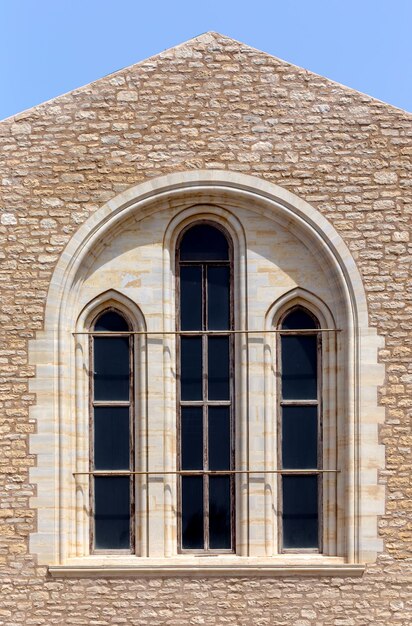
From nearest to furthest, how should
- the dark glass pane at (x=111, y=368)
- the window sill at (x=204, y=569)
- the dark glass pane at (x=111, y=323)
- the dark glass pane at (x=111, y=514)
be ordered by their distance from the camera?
1. the window sill at (x=204, y=569)
2. the dark glass pane at (x=111, y=514)
3. the dark glass pane at (x=111, y=368)
4. the dark glass pane at (x=111, y=323)

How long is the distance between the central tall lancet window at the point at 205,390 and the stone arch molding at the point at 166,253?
0.61 meters

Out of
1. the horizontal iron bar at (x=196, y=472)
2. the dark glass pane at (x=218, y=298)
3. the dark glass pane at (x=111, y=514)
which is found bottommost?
the dark glass pane at (x=111, y=514)

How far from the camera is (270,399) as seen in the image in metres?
11.9

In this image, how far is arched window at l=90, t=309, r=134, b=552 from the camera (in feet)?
39.2

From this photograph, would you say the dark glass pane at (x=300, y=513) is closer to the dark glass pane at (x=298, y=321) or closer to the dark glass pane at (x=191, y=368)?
the dark glass pane at (x=191, y=368)

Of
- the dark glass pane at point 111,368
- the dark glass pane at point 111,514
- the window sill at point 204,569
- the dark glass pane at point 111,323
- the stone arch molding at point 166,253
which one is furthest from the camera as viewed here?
the dark glass pane at point 111,323

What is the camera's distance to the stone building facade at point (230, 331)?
11555 mm

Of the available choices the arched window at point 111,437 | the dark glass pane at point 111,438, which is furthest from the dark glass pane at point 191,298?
the dark glass pane at point 111,438

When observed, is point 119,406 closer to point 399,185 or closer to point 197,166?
point 197,166

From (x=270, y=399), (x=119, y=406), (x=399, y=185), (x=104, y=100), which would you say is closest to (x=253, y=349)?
(x=270, y=399)

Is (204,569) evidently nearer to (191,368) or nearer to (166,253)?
(191,368)

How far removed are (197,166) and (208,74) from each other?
1094mm

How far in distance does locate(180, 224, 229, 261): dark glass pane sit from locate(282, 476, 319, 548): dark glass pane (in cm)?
276

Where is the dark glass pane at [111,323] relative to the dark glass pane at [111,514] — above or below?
above
